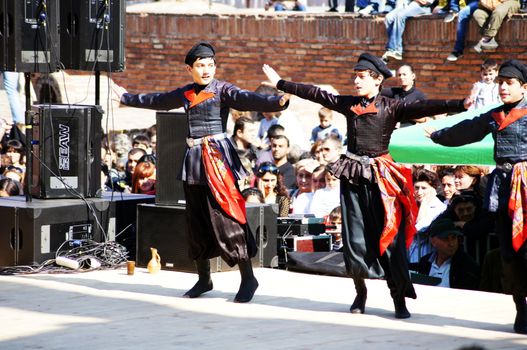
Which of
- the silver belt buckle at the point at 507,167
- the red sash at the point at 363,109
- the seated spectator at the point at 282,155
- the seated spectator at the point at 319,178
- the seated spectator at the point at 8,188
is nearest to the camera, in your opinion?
the silver belt buckle at the point at 507,167

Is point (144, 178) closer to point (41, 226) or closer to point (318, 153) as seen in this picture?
point (318, 153)

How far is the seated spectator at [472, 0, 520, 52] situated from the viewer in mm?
16125

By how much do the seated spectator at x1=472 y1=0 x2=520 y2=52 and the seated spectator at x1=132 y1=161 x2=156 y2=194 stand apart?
597 centimetres

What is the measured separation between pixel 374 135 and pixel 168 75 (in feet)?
43.4

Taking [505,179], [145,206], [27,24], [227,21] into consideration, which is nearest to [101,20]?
[27,24]

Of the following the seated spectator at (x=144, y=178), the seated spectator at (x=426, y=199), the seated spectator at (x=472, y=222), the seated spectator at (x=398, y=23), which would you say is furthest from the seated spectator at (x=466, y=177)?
the seated spectator at (x=398, y=23)

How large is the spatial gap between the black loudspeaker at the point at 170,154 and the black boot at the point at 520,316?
11.4 feet

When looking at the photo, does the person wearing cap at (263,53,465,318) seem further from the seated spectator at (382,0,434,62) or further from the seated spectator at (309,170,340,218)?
the seated spectator at (382,0,434,62)

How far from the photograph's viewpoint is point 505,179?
744cm

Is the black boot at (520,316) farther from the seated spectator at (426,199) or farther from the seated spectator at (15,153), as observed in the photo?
the seated spectator at (15,153)

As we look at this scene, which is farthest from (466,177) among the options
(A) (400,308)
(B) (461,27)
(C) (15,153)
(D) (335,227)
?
(B) (461,27)

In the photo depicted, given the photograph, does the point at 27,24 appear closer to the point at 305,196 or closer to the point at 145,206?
the point at 145,206

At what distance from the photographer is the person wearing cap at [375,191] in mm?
7891

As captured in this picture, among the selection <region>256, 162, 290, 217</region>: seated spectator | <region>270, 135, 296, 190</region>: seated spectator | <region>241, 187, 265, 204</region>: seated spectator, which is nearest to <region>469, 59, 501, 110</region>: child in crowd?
<region>270, 135, 296, 190</region>: seated spectator
